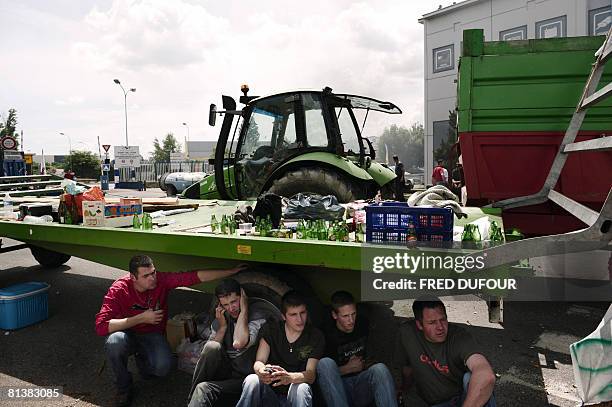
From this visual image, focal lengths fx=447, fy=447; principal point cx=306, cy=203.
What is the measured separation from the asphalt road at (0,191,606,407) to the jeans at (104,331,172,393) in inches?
6.4

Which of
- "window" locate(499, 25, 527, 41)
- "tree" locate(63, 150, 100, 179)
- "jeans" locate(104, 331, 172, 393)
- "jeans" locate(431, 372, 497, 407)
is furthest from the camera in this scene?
"tree" locate(63, 150, 100, 179)

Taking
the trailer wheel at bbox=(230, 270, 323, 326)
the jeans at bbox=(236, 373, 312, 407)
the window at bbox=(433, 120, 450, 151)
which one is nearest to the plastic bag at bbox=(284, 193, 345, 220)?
the trailer wheel at bbox=(230, 270, 323, 326)

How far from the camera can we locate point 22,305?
4.61 m

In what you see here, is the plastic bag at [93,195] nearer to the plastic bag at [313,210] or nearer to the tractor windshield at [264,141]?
the plastic bag at [313,210]

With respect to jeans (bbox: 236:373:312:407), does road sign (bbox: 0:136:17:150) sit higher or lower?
higher

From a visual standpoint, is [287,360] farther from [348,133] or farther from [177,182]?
[177,182]

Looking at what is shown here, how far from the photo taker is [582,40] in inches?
152

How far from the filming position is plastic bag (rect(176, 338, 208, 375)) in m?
3.54

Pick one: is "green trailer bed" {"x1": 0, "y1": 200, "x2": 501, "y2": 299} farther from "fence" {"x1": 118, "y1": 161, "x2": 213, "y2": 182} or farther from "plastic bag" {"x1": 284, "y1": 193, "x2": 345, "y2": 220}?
"fence" {"x1": 118, "y1": 161, "x2": 213, "y2": 182}

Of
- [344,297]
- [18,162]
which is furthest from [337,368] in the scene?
[18,162]

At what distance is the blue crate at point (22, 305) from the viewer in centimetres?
452

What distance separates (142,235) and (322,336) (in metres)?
1.62

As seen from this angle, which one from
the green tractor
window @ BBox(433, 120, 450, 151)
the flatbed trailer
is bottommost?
the flatbed trailer

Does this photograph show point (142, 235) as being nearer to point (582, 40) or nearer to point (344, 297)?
point (344, 297)
